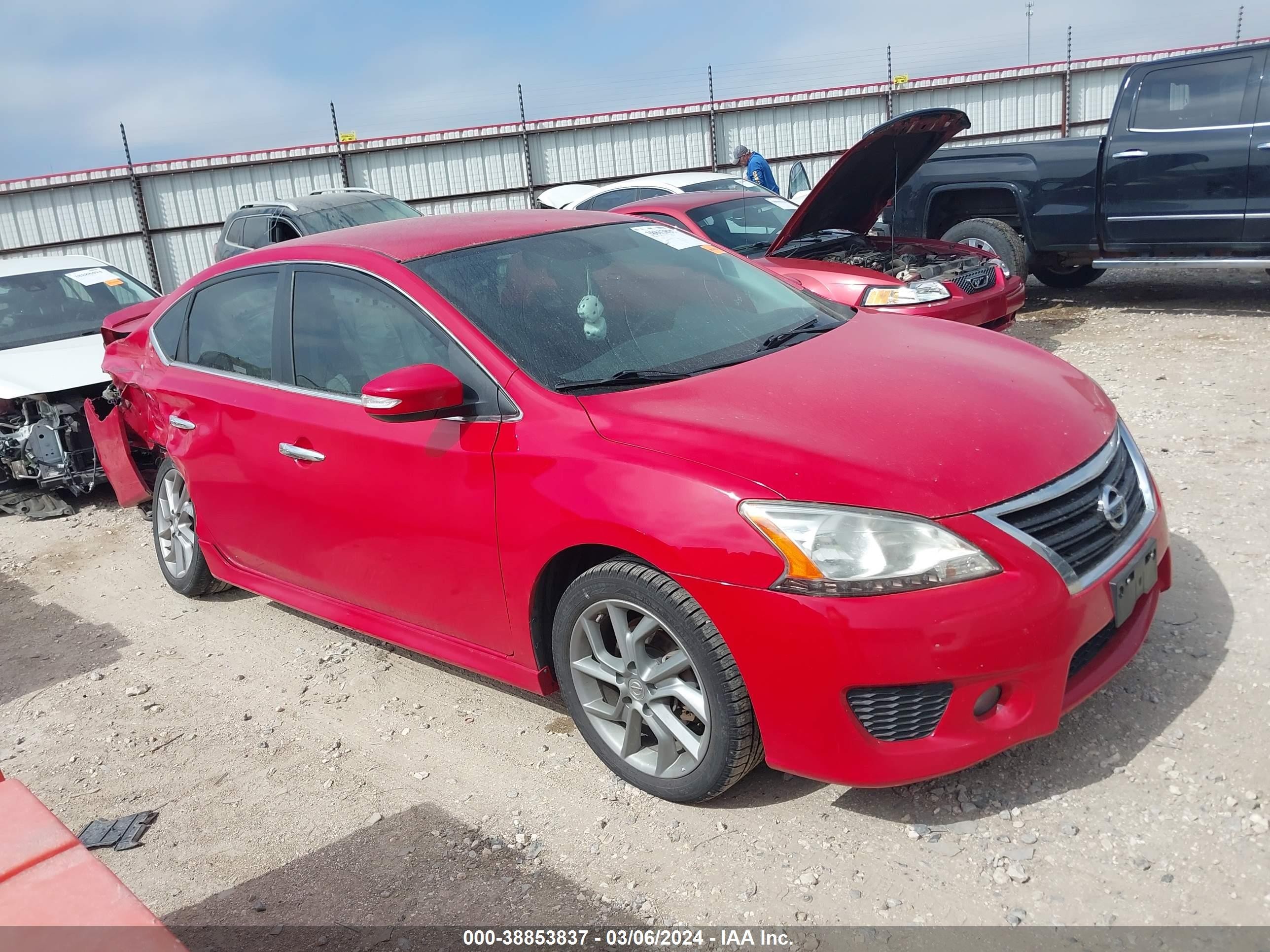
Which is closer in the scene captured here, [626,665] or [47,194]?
[626,665]

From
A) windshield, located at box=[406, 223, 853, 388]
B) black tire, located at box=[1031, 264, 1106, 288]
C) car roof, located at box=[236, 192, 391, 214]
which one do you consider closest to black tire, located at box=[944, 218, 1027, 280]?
black tire, located at box=[1031, 264, 1106, 288]

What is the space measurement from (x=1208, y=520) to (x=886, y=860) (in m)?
2.56

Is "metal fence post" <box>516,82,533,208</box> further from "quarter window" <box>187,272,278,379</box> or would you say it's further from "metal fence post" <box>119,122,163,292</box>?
"quarter window" <box>187,272,278,379</box>

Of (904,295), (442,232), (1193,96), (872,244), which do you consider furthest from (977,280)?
(442,232)

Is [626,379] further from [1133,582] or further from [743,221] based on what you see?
[743,221]

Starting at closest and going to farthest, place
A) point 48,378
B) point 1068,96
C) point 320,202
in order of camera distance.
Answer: point 48,378 → point 320,202 → point 1068,96

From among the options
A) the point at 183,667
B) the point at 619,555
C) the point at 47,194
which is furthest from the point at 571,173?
the point at 619,555

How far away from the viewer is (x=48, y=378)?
6520 millimetres

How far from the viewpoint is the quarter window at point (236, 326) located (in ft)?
12.9

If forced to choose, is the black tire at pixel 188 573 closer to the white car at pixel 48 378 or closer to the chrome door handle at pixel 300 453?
the chrome door handle at pixel 300 453

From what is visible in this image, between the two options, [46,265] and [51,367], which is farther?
[46,265]

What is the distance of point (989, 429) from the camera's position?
277cm

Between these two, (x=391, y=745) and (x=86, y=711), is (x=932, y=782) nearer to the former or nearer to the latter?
(x=391, y=745)

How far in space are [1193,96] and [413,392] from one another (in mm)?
7739
